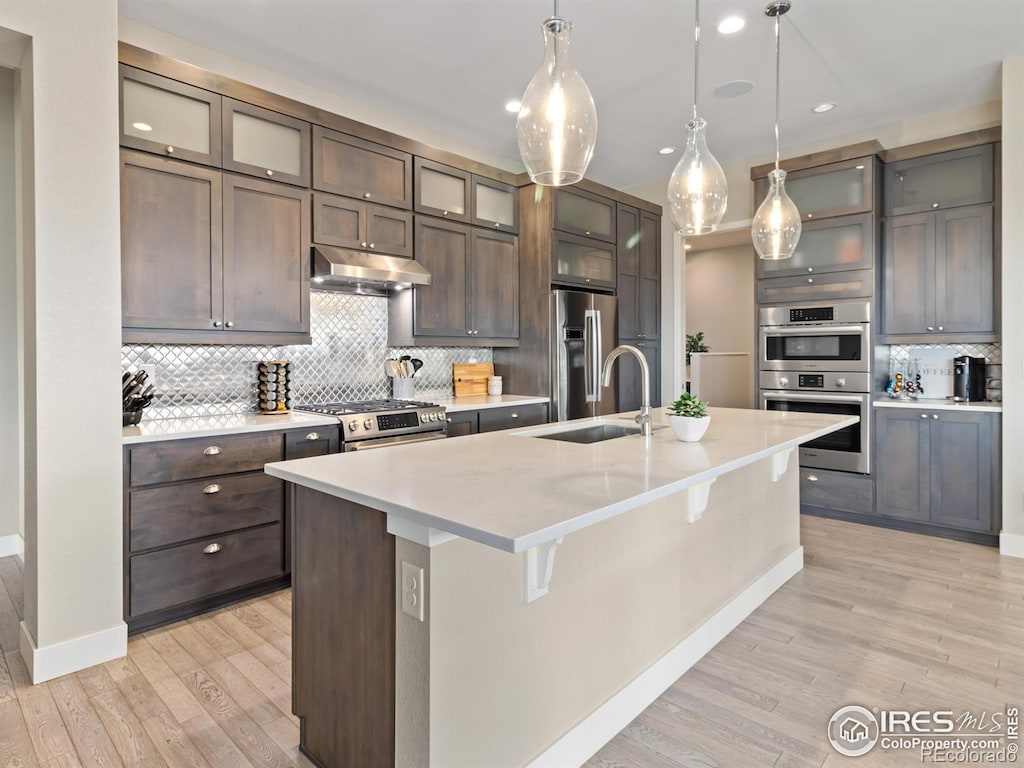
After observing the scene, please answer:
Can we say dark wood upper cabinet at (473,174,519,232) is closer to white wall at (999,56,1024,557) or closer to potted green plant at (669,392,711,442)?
potted green plant at (669,392,711,442)

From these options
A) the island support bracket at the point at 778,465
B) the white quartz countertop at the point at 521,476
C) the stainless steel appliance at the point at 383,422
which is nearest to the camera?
the white quartz countertop at the point at 521,476

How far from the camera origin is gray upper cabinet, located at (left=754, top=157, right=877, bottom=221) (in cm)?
418

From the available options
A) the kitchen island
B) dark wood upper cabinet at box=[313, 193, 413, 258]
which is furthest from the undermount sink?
dark wood upper cabinet at box=[313, 193, 413, 258]

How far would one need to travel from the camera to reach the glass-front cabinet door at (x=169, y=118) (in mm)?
2727

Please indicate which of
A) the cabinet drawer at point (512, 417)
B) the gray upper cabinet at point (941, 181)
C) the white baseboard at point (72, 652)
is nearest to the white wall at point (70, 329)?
the white baseboard at point (72, 652)

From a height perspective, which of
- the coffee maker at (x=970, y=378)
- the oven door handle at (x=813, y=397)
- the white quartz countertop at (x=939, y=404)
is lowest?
the white quartz countertop at (x=939, y=404)

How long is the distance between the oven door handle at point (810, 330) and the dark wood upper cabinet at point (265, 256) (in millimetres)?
3391

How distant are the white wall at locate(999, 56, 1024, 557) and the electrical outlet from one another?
3.85 m

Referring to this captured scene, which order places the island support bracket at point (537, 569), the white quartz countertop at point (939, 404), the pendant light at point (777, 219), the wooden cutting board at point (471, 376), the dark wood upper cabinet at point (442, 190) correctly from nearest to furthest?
the island support bracket at point (537, 569) < the pendant light at point (777, 219) < the white quartz countertop at point (939, 404) < the dark wood upper cabinet at point (442, 190) < the wooden cutting board at point (471, 376)

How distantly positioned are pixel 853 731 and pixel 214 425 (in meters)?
2.83

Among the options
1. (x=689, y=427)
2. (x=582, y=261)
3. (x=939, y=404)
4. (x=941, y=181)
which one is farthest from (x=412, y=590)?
Result: (x=941, y=181)

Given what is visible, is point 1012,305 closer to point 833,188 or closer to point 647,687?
point 833,188

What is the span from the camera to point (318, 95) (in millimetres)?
3779

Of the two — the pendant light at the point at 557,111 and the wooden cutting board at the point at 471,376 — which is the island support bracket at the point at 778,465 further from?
the wooden cutting board at the point at 471,376
